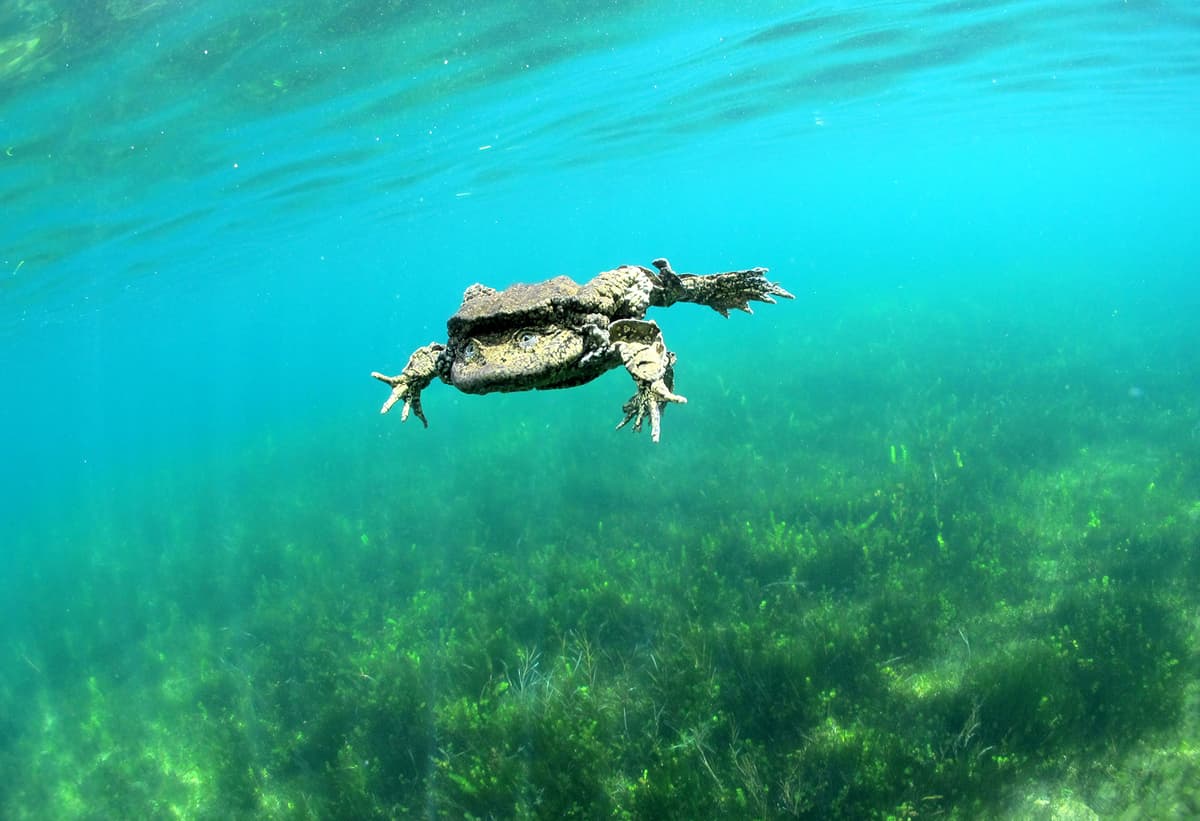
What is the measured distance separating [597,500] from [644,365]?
11.4 m

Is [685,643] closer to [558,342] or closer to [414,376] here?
[414,376]

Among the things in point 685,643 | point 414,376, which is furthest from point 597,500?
point 414,376

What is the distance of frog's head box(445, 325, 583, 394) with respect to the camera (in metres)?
3.78

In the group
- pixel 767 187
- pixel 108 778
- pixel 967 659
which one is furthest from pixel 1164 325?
pixel 767 187

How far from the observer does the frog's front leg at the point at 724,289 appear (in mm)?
5695

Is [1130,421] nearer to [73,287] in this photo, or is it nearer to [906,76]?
[906,76]

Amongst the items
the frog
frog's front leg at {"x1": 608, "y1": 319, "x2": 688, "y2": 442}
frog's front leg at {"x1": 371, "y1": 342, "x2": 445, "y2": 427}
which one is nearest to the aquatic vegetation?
frog's front leg at {"x1": 371, "y1": 342, "x2": 445, "y2": 427}

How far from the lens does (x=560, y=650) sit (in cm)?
977

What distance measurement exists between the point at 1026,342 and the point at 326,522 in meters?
23.0

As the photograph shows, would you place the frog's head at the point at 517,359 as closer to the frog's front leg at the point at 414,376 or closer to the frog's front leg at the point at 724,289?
the frog's front leg at the point at 414,376

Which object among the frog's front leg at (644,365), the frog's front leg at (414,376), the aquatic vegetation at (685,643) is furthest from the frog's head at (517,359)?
the aquatic vegetation at (685,643)

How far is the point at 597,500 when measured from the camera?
1516 centimetres

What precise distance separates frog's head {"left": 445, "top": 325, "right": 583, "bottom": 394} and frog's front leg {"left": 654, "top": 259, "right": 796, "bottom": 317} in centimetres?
172

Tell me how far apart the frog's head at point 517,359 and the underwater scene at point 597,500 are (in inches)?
1.1
